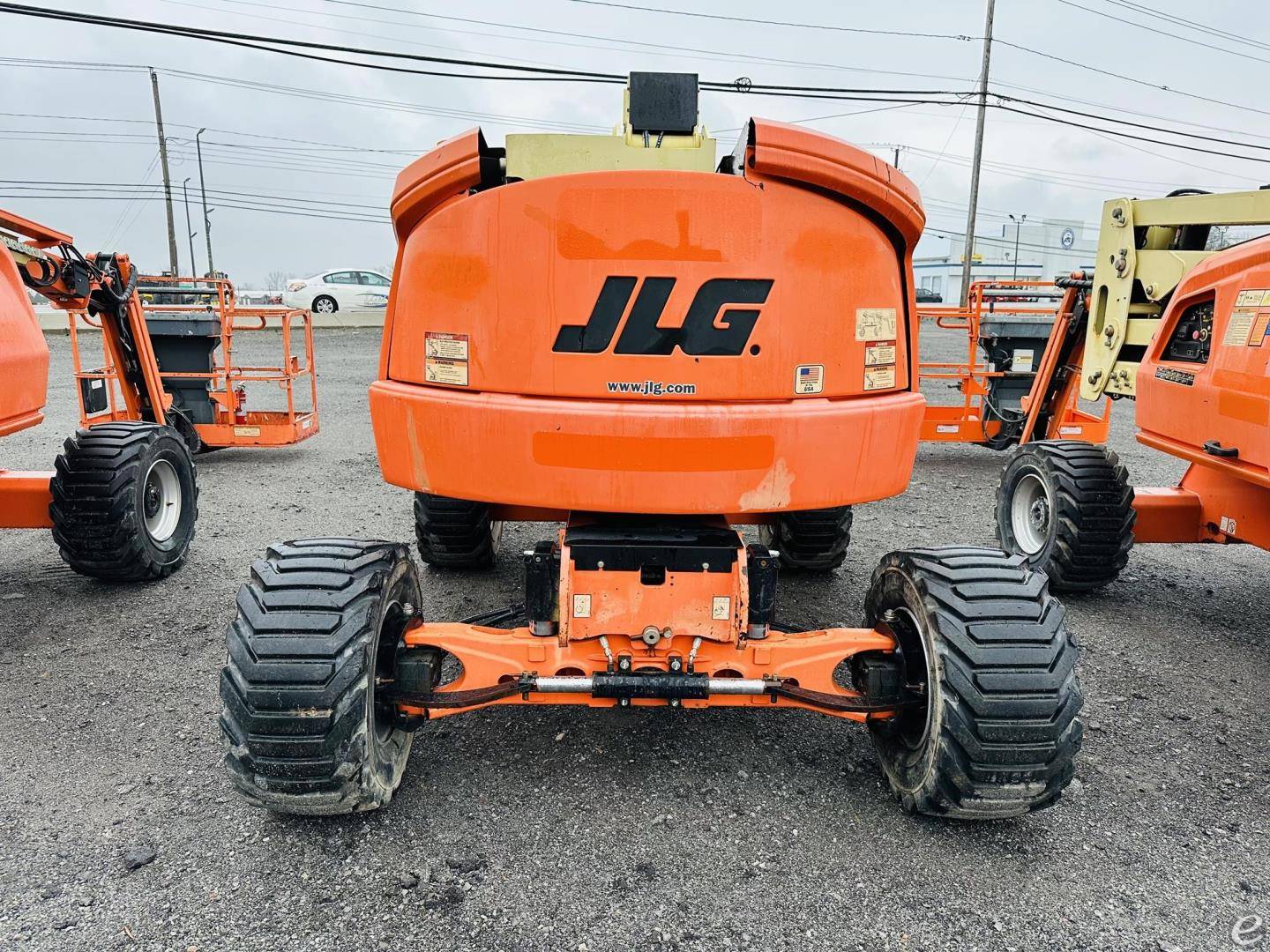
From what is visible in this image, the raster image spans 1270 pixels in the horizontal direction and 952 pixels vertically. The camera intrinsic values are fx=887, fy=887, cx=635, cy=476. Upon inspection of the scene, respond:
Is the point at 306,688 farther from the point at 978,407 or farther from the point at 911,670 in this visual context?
the point at 978,407

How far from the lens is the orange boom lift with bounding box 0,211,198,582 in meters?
4.32

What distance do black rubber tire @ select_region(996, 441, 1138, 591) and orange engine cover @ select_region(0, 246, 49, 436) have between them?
16.7ft

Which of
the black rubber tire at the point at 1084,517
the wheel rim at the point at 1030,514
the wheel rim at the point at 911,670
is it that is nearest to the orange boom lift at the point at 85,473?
the wheel rim at the point at 911,670

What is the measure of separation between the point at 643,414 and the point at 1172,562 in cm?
513

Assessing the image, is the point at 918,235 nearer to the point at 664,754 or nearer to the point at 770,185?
the point at 770,185

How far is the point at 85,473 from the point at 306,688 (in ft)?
10.6

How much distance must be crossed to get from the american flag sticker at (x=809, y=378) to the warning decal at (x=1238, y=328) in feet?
7.32

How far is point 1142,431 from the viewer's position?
4.64 m

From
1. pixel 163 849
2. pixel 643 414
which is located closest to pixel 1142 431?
pixel 643 414

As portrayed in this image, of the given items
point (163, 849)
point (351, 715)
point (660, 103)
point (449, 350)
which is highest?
point (660, 103)

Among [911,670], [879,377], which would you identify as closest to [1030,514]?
[911,670]

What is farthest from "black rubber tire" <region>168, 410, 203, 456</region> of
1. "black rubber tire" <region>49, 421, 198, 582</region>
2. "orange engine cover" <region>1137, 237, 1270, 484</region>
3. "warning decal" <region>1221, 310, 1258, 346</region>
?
"warning decal" <region>1221, 310, 1258, 346</region>

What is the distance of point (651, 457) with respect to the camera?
2.52 m

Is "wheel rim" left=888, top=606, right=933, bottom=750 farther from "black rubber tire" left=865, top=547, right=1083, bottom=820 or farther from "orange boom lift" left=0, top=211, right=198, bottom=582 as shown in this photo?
"orange boom lift" left=0, top=211, right=198, bottom=582
